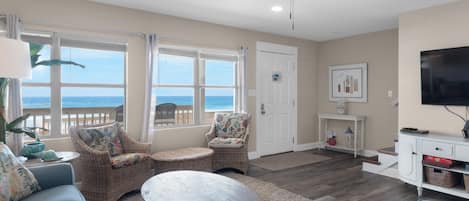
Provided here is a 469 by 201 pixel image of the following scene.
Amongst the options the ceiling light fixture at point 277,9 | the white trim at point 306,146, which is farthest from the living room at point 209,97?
the white trim at point 306,146

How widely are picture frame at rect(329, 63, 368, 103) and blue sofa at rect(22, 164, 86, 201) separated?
4956 mm

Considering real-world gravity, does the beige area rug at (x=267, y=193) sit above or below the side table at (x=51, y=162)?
below

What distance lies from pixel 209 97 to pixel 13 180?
3073 mm

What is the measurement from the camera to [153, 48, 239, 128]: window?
13.9 feet

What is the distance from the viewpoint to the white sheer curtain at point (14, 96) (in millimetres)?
2984

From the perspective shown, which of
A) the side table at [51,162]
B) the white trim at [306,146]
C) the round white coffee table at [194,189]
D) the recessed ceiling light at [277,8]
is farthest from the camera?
the white trim at [306,146]

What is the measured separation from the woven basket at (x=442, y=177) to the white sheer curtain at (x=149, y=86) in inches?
138

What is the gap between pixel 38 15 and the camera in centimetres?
321

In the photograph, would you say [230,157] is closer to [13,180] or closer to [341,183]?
[341,183]

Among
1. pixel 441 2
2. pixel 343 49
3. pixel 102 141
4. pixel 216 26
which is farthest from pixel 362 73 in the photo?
pixel 102 141

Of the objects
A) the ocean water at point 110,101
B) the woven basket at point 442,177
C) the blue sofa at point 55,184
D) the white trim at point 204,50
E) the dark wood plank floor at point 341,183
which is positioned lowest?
the dark wood plank floor at point 341,183

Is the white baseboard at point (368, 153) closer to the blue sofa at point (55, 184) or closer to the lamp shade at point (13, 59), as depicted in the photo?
the blue sofa at point (55, 184)

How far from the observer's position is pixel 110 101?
12.4ft

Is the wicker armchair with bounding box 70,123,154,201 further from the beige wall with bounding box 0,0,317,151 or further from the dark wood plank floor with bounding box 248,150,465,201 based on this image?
the dark wood plank floor with bounding box 248,150,465,201
